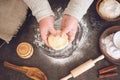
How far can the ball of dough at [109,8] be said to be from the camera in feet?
4.95

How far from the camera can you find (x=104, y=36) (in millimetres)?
1511

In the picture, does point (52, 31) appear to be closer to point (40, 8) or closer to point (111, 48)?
point (40, 8)

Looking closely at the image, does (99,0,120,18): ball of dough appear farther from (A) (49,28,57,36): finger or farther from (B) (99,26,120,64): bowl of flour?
(A) (49,28,57,36): finger

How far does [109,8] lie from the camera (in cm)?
152

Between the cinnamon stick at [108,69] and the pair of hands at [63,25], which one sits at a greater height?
the pair of hands at [63,25]

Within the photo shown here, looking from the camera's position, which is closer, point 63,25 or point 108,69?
point 63,25

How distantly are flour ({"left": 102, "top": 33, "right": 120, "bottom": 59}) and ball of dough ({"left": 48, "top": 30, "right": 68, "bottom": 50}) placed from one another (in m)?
0.21

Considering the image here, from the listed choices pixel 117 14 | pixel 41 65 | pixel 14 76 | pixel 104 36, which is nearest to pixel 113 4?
pixel 117 14

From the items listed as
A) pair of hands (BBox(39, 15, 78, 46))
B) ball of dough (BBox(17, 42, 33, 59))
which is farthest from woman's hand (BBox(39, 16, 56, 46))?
ball of dough (BBox(17, 42, 33, 59))

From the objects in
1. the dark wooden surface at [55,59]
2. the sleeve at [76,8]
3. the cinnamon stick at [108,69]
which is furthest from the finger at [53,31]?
the cinnamon stick at [108,69]

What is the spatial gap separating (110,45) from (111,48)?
2 cm

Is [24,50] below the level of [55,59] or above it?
above

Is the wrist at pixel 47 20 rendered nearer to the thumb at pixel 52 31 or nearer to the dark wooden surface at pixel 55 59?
the thumb at pixel 52 31

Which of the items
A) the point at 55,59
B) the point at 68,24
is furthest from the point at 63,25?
the point at 55,59
